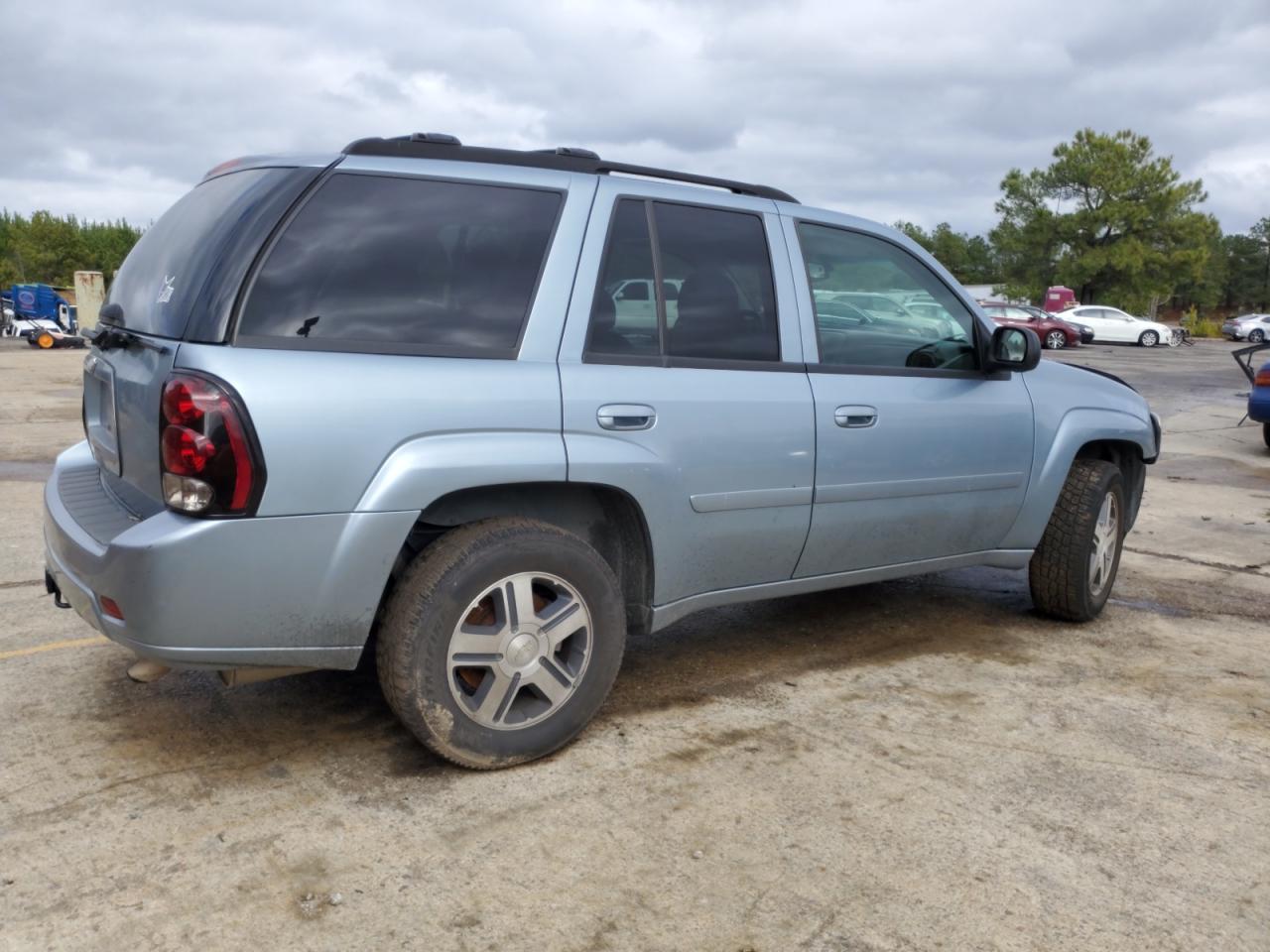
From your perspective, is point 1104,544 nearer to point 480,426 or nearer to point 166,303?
point 480,426

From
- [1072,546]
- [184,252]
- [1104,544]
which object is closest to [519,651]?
[184,252]

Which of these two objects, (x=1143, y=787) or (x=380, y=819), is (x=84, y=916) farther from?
(x=1143, y=787)

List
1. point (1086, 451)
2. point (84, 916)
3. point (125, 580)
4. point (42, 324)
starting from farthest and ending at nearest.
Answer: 1. point (42, 324)
2. point (1086, 451)
3. point (125, 580)
4. point (84, 916)

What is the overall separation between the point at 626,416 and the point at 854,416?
1012 millimetres

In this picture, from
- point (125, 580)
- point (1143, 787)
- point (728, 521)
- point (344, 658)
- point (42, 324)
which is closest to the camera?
point (125, 580)

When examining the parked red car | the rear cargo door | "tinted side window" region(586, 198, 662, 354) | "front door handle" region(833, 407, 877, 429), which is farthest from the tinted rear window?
the parked red car

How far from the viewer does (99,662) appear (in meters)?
4.26

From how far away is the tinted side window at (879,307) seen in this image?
4207mm

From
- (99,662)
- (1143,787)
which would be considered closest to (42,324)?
(99,662)

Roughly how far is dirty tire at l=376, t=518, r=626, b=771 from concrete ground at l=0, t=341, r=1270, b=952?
123 millimetres

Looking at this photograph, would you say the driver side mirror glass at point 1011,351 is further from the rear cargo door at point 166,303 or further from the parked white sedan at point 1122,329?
the parked white sedan at point 1122,329

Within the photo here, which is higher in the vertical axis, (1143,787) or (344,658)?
(344,658)

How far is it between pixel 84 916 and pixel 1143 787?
113 inches

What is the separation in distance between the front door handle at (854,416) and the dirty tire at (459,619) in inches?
43.4
